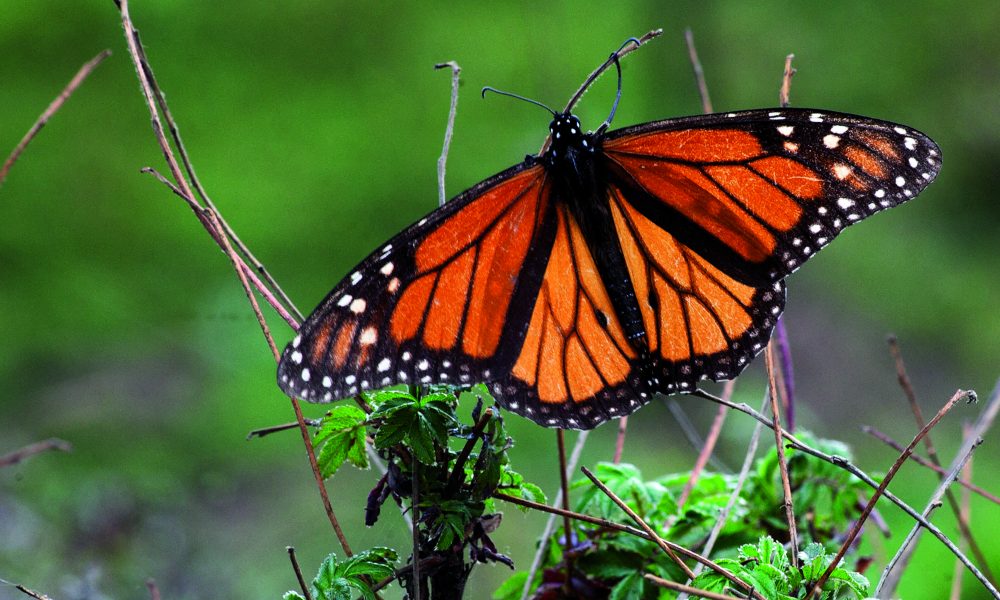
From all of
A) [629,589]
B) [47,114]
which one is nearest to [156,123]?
[47,114]

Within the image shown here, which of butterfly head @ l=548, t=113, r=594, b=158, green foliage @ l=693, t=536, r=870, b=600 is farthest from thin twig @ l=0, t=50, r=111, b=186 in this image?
green foliage @ l=693, t=536, r=870, b=600

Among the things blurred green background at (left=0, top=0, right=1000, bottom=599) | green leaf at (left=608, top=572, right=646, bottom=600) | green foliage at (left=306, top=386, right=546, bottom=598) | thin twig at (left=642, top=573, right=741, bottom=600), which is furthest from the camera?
blurred green background at (left=0, top=0, right=1000, bottom=599)

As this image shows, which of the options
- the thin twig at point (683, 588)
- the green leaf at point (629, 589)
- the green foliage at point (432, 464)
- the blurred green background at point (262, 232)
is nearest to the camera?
the thin twig at point (683, 588)

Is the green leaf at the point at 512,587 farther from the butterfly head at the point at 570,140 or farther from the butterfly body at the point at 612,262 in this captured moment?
the butterfly head at the point at 570,140

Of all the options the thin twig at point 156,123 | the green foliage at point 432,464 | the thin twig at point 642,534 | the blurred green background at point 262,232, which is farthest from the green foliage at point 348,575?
the blurred green background at point 262,232

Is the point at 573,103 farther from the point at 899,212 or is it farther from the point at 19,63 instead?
the point at 899,212

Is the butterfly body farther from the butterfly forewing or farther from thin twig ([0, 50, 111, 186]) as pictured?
thin twig ([0, 50, 111, 186])

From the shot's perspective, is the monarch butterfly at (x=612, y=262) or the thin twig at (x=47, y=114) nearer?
the thin twig at (x=47, y=114)

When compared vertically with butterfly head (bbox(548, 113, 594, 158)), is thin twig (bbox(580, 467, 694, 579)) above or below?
below
